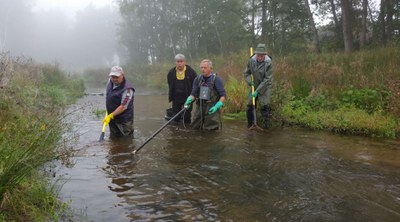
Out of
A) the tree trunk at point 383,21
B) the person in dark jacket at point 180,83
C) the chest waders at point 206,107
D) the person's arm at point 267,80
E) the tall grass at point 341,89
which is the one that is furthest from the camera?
the tree trunk at point 383,21

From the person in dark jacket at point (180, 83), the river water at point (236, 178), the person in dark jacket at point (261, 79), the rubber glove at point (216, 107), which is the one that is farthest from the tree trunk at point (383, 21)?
the rubber glove at point (216, 107)

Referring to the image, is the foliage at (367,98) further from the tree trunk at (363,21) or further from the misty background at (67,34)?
the misty background at (67,34)

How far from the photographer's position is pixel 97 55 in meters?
112

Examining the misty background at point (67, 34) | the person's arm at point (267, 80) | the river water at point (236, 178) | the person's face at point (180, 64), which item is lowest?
the river water at point (236, 178)

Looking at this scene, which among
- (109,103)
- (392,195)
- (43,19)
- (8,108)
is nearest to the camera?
(392,195)

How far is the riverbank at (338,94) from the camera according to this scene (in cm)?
764

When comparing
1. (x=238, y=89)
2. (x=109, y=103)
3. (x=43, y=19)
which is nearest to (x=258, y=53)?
(x=238, y=89)

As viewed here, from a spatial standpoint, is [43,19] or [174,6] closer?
[174,6]

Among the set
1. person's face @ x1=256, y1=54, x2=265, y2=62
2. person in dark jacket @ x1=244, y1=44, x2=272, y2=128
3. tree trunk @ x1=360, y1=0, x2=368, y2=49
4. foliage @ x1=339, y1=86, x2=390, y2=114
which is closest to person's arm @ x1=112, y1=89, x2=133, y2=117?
person in dark jacket @ x1=244, y1=44, x2=272, y2=128

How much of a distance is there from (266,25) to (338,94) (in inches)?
448

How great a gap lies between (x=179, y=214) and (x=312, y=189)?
1.78 meters

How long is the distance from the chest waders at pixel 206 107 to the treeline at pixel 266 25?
956 centimetres

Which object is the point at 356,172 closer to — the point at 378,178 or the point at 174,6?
the point at 378,178

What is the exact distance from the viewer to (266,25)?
64.3 feet
